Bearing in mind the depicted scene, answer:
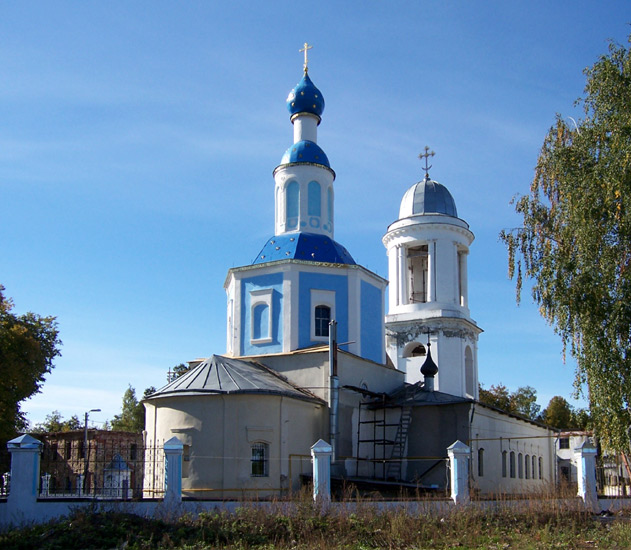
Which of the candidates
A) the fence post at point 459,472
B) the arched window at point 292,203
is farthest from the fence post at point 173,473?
the arched window at point 292,203

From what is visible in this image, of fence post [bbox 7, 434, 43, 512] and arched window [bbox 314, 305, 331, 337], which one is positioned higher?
arched window [bbox 314, 305, 331, 337]

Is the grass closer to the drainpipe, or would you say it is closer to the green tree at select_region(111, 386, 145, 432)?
the drainpipe

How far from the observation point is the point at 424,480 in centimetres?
2169

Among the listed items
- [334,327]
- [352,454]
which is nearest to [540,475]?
[352,454]

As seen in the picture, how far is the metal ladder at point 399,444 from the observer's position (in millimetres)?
22234

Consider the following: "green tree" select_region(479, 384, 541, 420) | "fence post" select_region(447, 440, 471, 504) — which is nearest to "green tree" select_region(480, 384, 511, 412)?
"green tree" select_region(479, 384, 541, 420)

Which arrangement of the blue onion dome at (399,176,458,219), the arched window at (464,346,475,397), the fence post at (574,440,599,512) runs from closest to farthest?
the fence post at (574,440,599,512)
the arched window at (464,346,475,397)
the blue onion dome at (399,176,458,219)

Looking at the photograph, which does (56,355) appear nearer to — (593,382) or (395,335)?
(395,335)

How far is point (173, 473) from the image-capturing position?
14.6 metres

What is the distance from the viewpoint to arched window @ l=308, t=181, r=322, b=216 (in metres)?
25.2

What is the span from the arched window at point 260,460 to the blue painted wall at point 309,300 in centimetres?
422

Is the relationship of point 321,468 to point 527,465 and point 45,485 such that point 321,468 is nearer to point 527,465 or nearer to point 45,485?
point 45,485

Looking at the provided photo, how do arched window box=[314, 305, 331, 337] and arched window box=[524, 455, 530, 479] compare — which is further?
arched window box=[524, 455, 530, 479]

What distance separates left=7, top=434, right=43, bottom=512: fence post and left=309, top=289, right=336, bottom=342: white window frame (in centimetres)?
1023
